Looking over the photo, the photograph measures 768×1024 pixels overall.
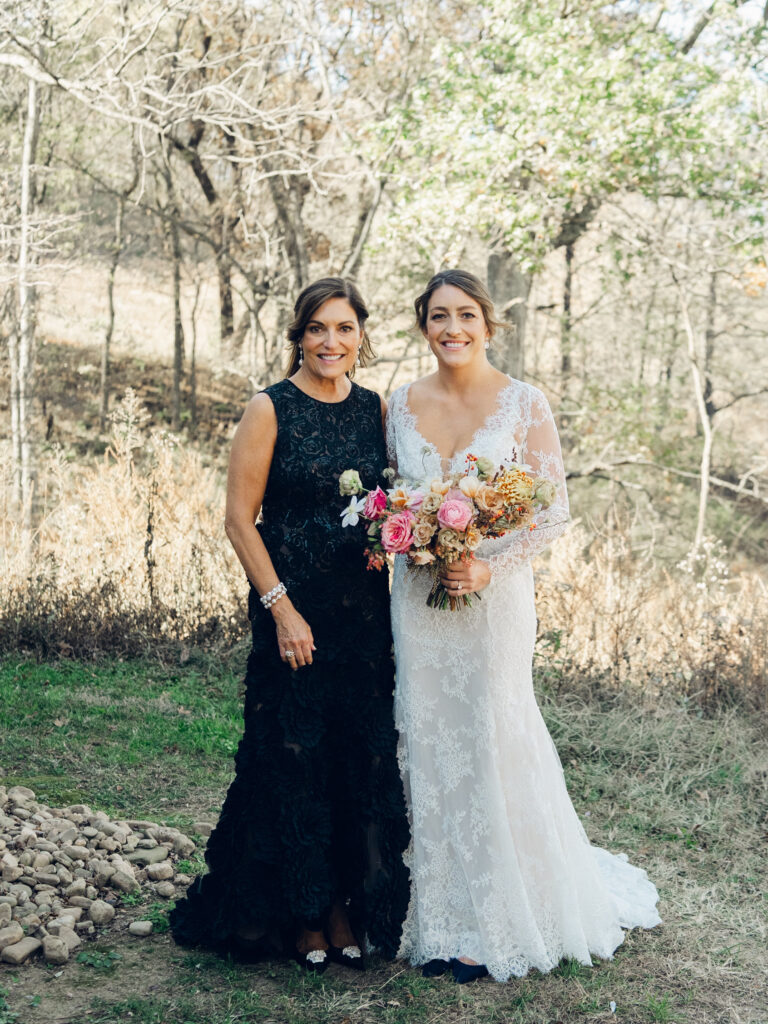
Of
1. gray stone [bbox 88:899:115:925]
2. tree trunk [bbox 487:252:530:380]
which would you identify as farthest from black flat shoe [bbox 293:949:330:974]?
tree trunk [bbox 487:252:530:380]

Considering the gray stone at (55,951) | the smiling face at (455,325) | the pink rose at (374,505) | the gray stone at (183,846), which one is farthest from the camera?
the gray stone at (183,846)

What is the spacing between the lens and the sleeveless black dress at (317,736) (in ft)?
11.2

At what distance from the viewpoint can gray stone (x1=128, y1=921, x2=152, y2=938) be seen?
3691 millimetres

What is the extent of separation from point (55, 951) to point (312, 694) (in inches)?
49.9

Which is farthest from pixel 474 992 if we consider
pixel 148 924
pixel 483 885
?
pixel 148 924

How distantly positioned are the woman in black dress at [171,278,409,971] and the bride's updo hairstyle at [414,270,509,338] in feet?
0.91

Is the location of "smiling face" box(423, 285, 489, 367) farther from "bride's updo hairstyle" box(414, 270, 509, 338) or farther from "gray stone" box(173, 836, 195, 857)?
"gray stone" box(173, 836, 195, 857)

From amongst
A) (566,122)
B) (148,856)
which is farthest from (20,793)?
(566,122)

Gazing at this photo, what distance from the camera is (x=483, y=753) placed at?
358 centimetres

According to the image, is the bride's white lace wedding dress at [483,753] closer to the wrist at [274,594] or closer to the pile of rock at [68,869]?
the wrist at [274,594]

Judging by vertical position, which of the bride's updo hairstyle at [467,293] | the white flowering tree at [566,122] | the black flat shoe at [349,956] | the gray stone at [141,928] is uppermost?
the white flowering tree at [566,122]

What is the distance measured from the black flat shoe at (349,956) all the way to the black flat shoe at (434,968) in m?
0.22

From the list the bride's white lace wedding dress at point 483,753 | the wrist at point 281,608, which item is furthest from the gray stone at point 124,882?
the wrist at point 281,608

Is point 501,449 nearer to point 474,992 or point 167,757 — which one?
point 474,992
